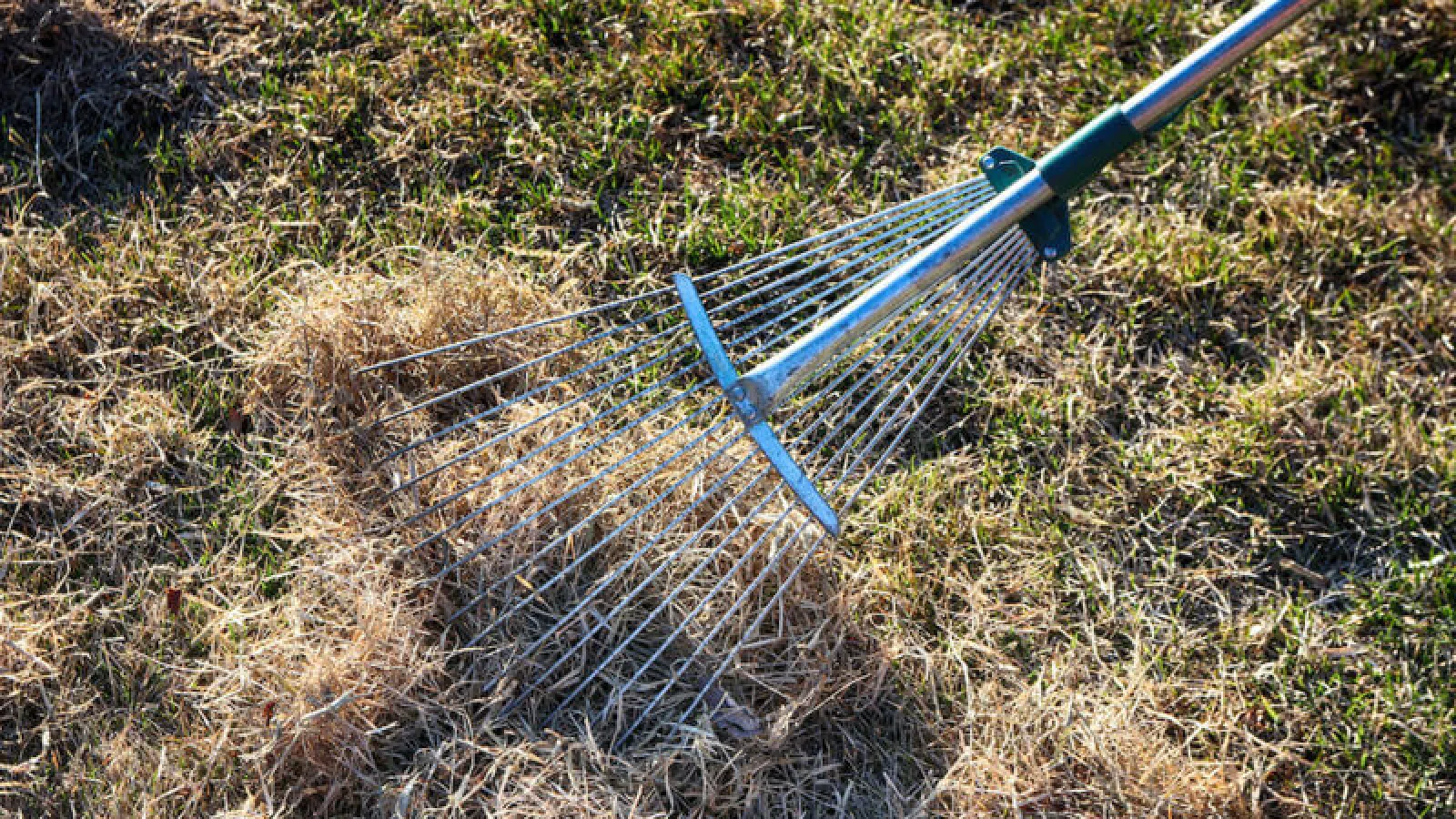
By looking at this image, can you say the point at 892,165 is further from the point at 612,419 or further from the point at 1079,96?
the point at 612,419

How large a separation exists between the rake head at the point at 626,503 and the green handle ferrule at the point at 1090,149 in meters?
0.18

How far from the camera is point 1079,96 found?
3.17 metres

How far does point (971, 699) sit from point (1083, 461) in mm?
641

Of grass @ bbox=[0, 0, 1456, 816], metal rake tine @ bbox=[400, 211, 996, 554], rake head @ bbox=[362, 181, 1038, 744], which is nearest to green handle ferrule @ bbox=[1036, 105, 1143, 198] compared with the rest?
rake head @ bbox=[362, 181, 1038, 744]

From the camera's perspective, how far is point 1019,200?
222 cm

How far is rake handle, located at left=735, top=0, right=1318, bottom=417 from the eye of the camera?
2.12 meters

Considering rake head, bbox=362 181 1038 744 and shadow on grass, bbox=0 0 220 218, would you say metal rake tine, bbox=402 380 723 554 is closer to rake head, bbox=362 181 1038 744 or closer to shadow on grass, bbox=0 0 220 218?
rake head, bbox=362 181 1038 744

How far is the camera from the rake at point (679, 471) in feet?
7.15

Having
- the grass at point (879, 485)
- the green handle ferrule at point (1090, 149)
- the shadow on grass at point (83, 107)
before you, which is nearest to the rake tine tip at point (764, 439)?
the grass at point (879, 485)

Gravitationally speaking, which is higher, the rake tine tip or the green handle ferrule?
the green handle ferrule

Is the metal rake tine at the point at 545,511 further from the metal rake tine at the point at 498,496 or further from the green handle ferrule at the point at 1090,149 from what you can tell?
the green handle ferrule at the point at 1090,149

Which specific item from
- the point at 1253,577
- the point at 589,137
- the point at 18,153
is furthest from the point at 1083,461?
the point at 18,153

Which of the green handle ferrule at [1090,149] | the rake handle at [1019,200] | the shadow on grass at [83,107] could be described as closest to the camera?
the rake handle at [1019,200]

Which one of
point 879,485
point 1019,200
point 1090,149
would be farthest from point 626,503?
point 1090,149
